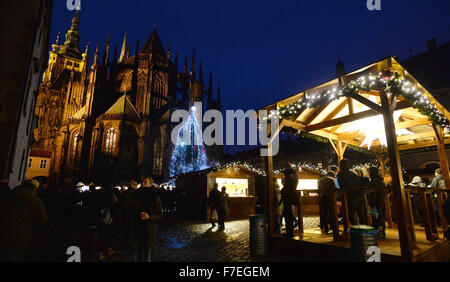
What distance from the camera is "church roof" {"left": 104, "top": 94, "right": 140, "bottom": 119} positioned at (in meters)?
31.1

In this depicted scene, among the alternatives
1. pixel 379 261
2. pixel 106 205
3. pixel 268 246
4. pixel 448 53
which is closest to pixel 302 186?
pixel 268 246

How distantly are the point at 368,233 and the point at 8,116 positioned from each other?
9.53 m

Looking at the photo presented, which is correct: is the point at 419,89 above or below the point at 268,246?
above

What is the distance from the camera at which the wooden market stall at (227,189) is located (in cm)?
1377

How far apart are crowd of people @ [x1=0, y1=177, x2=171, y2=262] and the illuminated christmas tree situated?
25.4m

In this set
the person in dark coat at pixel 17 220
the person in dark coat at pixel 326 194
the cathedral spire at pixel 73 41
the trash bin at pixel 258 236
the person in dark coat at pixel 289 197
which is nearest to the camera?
the person in dark coat at pixel 17 220

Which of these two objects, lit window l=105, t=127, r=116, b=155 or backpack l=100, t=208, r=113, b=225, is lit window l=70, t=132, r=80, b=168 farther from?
backpack l=100, t=208, r=113, b=225

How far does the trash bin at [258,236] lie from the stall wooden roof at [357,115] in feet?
10.4

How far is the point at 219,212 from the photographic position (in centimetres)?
1036

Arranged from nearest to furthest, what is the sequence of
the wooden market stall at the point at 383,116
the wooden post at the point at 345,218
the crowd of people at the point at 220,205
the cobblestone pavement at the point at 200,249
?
1. the wooden market stall at the point at 383,116
2. the wooden post at the point at 345,218
3. the cobblestone pavement at the point at 200,249
4. the crowd of people at the point at 220,205

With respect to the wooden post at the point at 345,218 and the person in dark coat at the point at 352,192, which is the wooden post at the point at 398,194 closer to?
the person in dark coat at the point at 352,192

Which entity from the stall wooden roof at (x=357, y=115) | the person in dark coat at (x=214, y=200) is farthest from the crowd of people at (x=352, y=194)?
the person in dark coat at (x=214, y=200)

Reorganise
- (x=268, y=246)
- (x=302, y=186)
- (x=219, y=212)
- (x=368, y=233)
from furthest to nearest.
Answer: (x=302, y=186) < (x=219, y=212) < (x=268, y=246) < (x=368, y=233)
